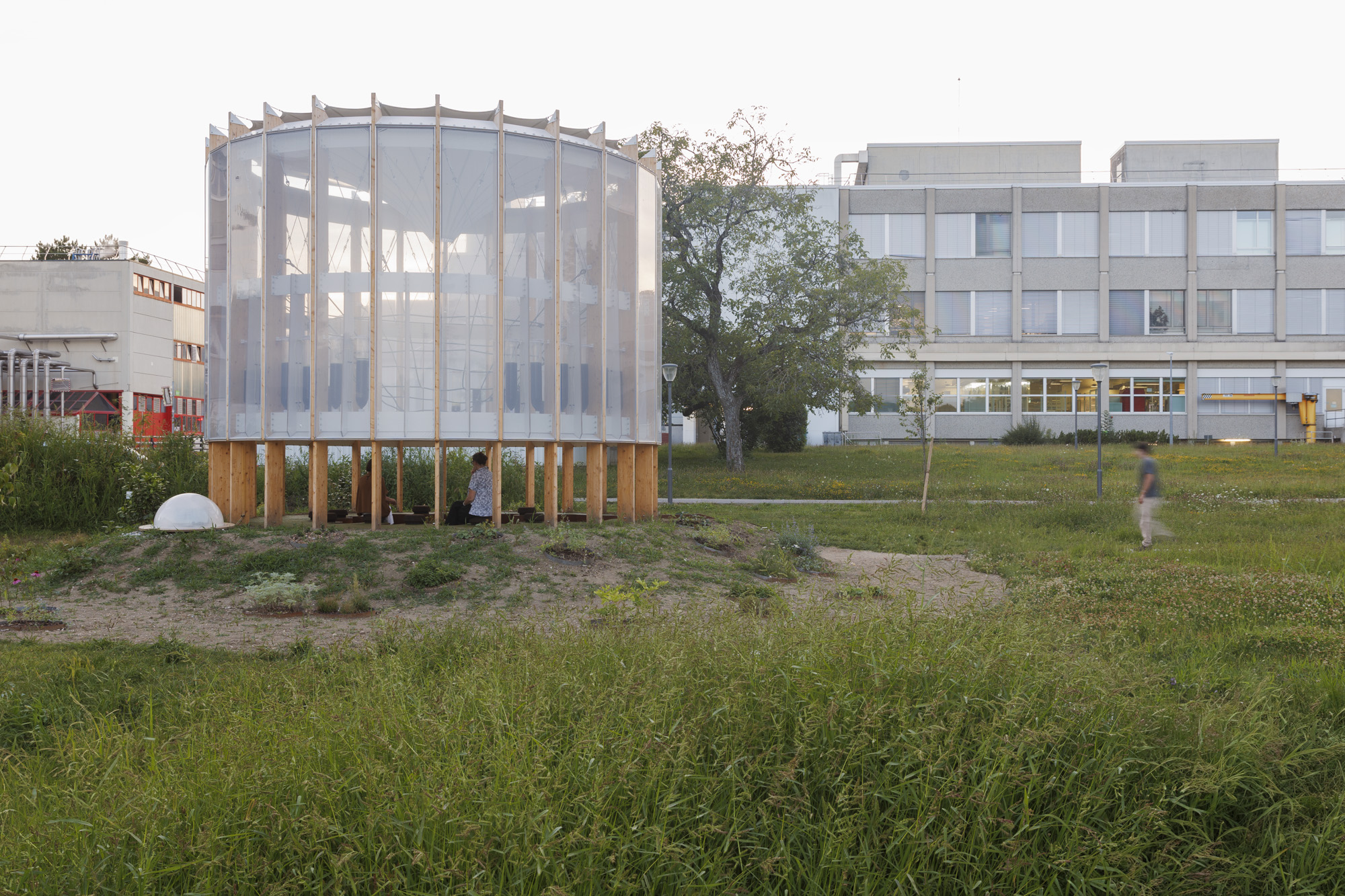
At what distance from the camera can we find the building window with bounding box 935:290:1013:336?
51.0 meters

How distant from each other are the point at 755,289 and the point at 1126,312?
103 ft

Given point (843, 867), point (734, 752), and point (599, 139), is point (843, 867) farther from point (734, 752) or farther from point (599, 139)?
point (599, 139)

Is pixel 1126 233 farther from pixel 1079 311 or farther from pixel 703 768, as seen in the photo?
pixel 703 768

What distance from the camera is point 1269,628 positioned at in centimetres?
752

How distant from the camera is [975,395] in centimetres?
5119

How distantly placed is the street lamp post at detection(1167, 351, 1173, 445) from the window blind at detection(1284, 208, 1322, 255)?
938 cm

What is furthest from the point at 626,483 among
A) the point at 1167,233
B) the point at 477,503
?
the point at 1167,233

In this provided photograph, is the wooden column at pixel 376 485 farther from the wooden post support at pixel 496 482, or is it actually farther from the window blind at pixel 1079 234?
the window blind at pixel 1079 234

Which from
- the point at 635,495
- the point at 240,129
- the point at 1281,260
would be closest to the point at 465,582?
the point at 635,495

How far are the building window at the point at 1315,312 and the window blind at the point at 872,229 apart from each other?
22821 mm

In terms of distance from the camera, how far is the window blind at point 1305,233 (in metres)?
50.8

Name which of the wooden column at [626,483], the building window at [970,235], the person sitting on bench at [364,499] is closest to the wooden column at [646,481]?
the wooden column at [626,483]

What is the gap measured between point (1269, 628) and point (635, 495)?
9.68 m

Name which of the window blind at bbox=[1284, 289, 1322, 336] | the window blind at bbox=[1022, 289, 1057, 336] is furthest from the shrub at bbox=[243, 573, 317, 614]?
the window blind at bbox=[1284, 289, 1322, 336]
